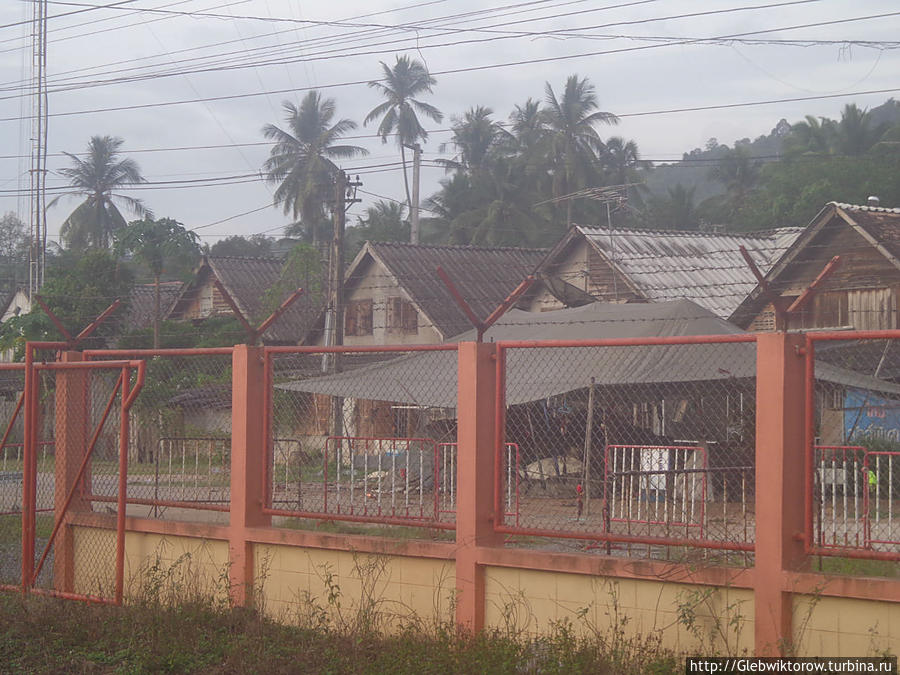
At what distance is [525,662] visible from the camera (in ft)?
18.5

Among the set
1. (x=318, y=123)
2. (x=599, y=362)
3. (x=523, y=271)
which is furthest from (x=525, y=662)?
(x=318, y=123)

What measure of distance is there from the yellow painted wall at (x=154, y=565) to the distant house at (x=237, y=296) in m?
25.3

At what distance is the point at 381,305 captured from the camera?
28.9m

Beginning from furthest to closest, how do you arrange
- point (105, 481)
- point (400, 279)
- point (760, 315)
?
point (400, 279)
point (760, 315)
point (105, 481)

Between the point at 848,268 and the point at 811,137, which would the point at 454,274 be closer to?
the point at 848,268

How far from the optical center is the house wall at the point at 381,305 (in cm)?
2802

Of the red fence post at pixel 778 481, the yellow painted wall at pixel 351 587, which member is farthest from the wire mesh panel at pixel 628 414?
the red fence post at pixel 778 481

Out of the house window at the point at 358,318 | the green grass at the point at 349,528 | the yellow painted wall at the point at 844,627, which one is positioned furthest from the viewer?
the house window at the point at 358,318

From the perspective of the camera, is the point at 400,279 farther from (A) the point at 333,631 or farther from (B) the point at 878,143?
(B) the point at 878,143

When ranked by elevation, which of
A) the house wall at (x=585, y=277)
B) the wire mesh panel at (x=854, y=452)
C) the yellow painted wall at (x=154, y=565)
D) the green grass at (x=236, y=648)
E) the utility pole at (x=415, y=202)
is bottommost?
the green grass at (x=236, y=648)

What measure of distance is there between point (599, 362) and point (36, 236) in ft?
78.0

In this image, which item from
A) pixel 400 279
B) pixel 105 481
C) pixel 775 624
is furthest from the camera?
pixel 400 279

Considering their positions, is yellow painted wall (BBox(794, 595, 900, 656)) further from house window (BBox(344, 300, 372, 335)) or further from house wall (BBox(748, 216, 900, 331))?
house window (BBox(344, 300, 372, 335))

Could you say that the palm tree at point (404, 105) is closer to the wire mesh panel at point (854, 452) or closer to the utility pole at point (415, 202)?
the utility pole at point (415, 202)
